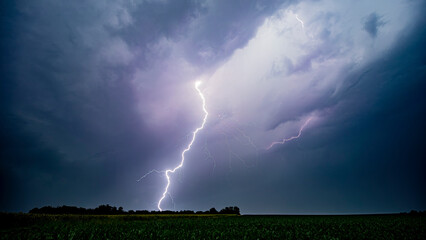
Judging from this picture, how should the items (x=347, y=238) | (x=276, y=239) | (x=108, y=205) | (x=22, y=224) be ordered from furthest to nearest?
(x=108, y=205) → (x=22, y=224) → (x=347, y=238) → (x=276, y=239)

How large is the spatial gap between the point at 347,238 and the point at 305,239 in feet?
9.79

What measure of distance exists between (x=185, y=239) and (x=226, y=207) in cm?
8595

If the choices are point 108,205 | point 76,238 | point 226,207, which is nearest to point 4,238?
point 76,238

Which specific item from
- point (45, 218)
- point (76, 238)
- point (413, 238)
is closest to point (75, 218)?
point (45, 218)

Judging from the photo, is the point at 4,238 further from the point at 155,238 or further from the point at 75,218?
the point at 75,218

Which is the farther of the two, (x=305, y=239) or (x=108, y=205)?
(x=108, y=205)

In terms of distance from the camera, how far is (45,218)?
67.3 ft

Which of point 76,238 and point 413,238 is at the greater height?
point 76,238

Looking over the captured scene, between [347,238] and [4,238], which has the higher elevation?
[4,238]

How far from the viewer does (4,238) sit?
30.7 feet

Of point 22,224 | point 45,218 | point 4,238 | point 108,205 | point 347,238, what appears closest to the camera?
point 4,238

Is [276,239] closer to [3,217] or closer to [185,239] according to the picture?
[185,239]

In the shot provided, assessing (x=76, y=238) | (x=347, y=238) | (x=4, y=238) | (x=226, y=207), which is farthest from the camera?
(x=226, y=207)

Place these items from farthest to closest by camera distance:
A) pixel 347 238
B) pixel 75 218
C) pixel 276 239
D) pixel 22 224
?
pixel 75 218, pixel 22 224, pixel 347 238, pixel 276 239
